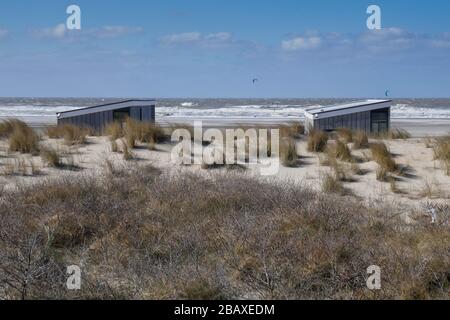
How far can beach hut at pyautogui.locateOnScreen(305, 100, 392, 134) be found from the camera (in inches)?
599

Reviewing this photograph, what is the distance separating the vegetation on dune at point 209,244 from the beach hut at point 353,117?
7.30 m

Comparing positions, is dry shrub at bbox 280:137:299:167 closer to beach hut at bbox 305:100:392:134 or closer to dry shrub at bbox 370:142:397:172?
dry shrub at bbox 370:142:397:172

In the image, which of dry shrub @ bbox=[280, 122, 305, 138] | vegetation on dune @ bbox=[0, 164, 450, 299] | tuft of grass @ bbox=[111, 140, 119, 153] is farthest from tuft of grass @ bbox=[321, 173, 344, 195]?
tuft of grass @ bbox=[111, 140, 119, 153]

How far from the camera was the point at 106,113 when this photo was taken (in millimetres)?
17047

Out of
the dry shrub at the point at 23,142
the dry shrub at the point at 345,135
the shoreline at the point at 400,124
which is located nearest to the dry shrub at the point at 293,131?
the dry shrub at the point at 345,135

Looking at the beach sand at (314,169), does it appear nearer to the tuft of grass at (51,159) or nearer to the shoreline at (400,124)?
the tuft of grass at (51,159)

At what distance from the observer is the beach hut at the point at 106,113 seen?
16500mm

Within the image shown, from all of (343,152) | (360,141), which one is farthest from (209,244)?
(360,141)

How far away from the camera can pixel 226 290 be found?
482 cm

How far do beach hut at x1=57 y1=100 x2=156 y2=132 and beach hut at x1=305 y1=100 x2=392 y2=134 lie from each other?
522cm

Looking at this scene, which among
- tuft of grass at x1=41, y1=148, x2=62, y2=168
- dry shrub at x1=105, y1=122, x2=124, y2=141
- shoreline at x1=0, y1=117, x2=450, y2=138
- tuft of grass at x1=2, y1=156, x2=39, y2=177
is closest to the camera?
tuft of grass at x1=2, y1=156, x2=39, y2=177

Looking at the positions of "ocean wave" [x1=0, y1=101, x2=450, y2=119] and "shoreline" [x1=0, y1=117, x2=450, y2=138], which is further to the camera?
"ocean wave" [x1=0, y1=101, x2=450, y2=119]

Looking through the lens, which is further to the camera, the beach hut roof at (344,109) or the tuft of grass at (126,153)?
the beach hut roof at (344,109)
